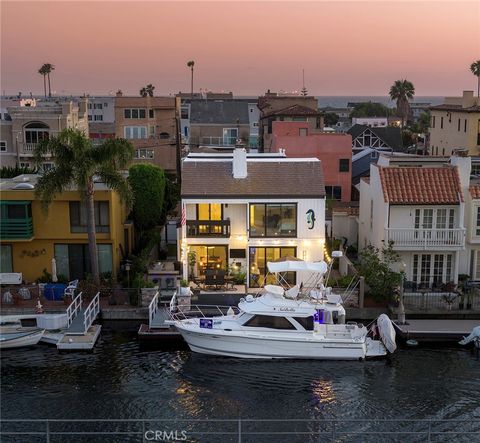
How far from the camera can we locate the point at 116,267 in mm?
36219

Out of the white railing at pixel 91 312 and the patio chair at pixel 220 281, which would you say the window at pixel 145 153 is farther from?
the white railing at pixel 91 312

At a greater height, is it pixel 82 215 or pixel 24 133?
pixel 24 133

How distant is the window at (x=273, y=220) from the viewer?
34.9 m

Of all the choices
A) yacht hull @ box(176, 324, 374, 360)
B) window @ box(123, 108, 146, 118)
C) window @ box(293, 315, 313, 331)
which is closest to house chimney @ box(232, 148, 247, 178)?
window @ box(293, 315, 313, 331)

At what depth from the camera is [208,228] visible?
115 feet

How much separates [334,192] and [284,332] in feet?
85.9

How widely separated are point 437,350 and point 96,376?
15.2 m

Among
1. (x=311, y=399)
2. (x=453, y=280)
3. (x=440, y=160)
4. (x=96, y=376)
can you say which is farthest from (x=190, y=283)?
(x=440, y=160)

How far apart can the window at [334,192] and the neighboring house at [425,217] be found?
55.6 ft

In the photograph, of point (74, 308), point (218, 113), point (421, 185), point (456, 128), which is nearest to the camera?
point (74, 308)

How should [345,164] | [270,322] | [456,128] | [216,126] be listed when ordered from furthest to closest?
[216,126] → [456,128] → [345,164] → [270,322]

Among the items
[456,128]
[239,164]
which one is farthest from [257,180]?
[456,128]

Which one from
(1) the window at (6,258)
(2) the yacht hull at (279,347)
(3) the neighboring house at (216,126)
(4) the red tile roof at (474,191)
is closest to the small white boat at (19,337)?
(1) the window at (6,258)

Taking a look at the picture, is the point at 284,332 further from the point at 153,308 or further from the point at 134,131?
the point at 134,131
